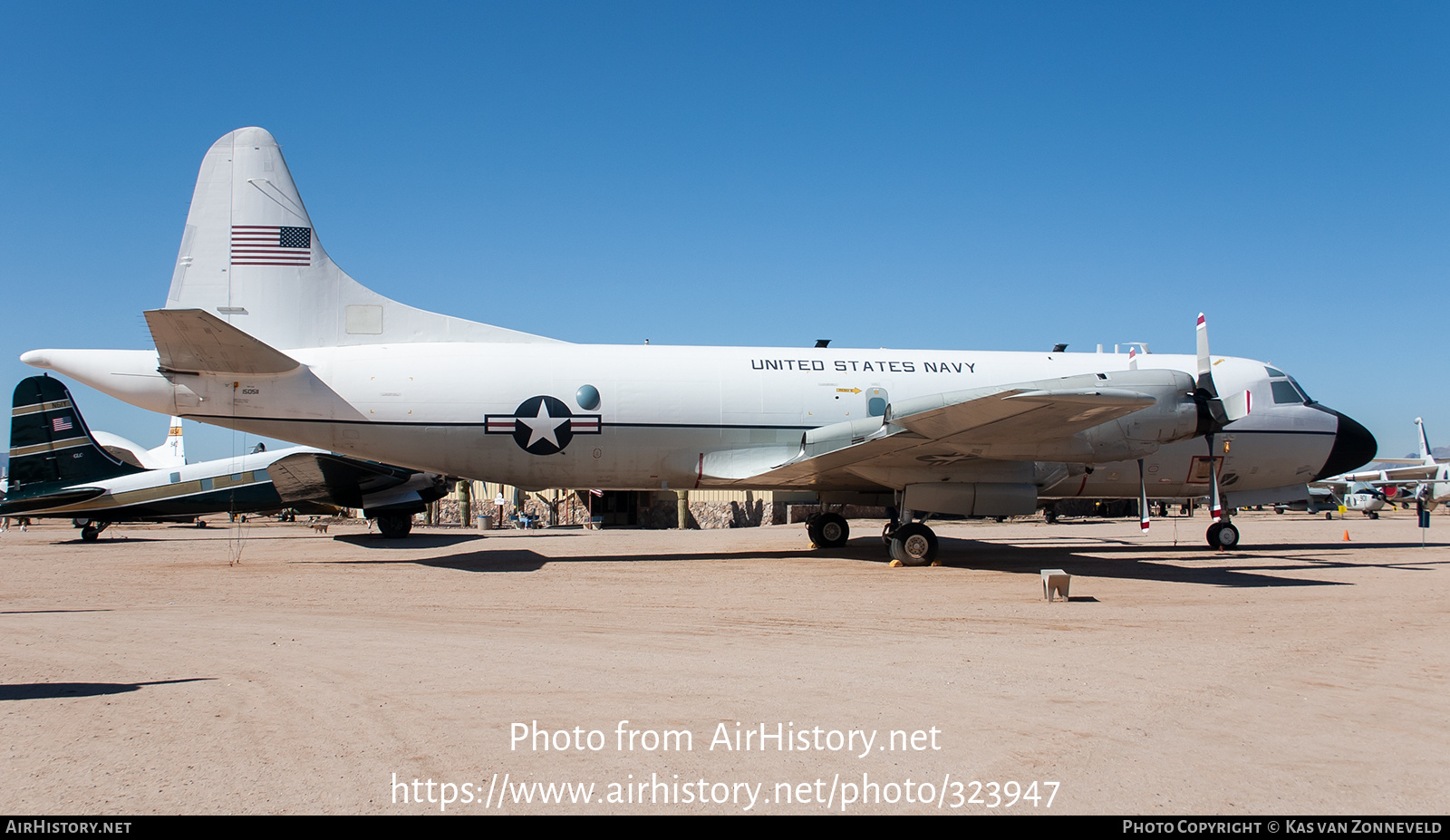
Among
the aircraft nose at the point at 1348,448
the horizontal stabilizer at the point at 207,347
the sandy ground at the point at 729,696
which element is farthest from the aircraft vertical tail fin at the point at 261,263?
the aircraft nose at the point at 1348,448

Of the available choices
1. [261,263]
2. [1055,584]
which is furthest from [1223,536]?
[261,263]

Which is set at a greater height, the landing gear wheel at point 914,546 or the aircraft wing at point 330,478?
the aircraft wing at point 330,478

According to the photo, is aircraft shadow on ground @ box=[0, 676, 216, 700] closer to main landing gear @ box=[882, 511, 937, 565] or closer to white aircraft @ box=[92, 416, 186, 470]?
main landing gear @ box=[882, 511, 937, 565]

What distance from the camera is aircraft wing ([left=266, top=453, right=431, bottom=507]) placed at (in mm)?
19922

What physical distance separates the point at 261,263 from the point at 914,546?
1169 centimetres

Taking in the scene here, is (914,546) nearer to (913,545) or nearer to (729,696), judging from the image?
(913,545)

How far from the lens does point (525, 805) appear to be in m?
3.47

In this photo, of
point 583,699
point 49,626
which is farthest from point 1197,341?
point 49,626

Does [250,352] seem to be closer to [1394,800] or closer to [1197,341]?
[1394,800]

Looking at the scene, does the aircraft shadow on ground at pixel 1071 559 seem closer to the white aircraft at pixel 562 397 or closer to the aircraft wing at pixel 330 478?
the white aircraft at pixel 562 397

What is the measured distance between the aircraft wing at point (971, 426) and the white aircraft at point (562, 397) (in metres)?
0.06

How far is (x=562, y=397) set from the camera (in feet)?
45.2

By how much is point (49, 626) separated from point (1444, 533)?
3023cm

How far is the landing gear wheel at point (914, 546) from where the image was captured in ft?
44.1
